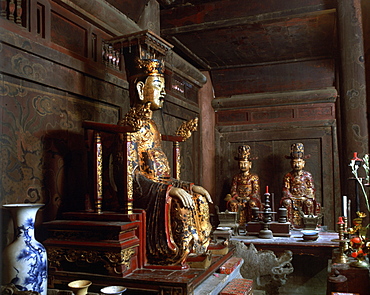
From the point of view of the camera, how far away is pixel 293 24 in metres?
5.06

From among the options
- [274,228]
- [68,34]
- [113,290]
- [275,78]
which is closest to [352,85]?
[274,228]

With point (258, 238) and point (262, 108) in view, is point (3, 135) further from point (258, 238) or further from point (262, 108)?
point (262, 108)

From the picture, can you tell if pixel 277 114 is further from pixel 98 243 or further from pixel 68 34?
pixel 98 243

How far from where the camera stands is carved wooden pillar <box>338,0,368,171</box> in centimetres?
411

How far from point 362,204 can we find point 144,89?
8.58 feet

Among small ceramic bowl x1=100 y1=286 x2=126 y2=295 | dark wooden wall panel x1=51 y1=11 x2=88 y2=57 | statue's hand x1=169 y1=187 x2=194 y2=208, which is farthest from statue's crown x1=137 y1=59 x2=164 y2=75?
small ceramic bowl x1=100 y1=286 x2=126 y2=295

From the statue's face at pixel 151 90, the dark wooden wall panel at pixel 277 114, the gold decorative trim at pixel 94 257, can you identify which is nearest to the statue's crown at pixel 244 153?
the dark wooden wall panel at pixel 277 114

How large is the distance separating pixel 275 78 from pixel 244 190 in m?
2.24

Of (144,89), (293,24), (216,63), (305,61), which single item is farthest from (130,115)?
(305,61)

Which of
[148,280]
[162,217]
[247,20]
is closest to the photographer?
[148,280]

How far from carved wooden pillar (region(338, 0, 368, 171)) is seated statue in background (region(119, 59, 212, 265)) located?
196 cm

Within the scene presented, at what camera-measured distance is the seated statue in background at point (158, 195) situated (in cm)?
288

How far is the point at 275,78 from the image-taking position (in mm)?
7004

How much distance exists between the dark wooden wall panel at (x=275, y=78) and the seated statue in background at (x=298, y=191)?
4.41ft
